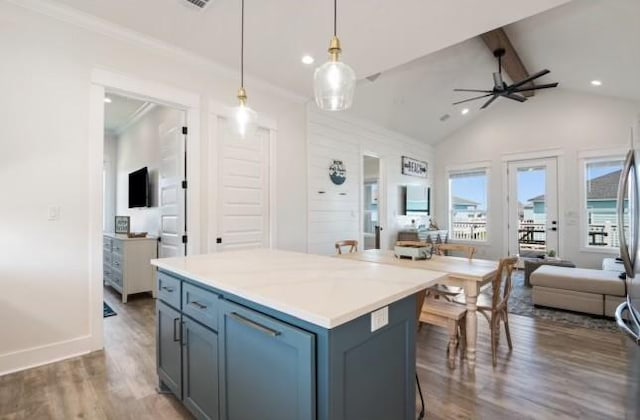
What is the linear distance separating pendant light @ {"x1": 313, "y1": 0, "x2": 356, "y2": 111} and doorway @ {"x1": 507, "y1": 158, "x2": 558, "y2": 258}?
6123 millimetres

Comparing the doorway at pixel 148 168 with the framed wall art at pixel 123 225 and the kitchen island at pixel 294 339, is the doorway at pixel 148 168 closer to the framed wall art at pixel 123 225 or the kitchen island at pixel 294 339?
the framed wall art at pixel 123 225

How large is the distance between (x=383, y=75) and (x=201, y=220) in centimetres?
332

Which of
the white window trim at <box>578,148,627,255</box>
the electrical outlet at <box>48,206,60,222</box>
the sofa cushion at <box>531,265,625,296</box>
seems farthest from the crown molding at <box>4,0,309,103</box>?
the white window trim at <box>578,148,627,255</box>

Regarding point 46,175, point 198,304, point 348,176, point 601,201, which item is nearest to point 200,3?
point 46,175

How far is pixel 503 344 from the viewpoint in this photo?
115 inches

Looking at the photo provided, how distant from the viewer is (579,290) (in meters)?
3.65

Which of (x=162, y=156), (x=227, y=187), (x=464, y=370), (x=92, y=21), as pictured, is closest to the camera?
(x=464, y=370)

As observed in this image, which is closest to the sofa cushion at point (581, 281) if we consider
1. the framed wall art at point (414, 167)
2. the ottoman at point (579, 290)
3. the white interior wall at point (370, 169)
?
the ottoman at point (579, 290)

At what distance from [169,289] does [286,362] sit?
113 cm

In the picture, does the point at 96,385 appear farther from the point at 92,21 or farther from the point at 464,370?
the point at 92,21

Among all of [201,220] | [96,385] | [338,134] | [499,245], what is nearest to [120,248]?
[201,220]

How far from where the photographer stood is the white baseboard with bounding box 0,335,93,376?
2373 millimetres

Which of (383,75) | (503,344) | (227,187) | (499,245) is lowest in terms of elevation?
(503,344)

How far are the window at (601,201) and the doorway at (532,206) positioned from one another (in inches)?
19.2
